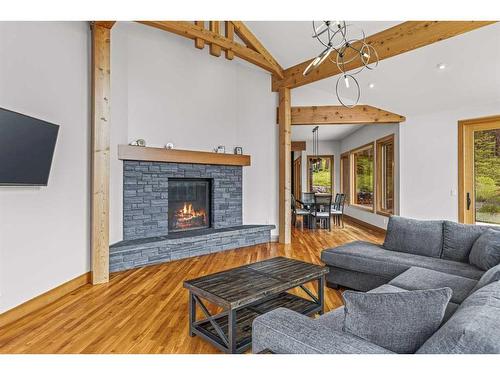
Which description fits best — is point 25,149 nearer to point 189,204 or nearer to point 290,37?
point 189,204

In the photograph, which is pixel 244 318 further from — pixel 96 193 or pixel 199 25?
pixel 199 25

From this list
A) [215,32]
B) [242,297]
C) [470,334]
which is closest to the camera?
[470,334]

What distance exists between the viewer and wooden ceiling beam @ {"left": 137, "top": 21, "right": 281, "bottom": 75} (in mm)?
3980

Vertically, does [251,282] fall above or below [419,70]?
below

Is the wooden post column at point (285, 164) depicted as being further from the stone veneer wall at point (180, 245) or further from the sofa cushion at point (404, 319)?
the sofa cushion at point (404, 319)

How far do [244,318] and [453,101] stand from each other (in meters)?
5.06

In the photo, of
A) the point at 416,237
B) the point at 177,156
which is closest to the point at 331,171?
the point at 177,156

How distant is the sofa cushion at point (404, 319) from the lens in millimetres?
1214

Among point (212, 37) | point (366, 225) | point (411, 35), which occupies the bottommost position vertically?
point (366, 225)

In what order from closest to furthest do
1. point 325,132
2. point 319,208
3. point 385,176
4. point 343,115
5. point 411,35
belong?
point 411,35, point 343,115, point 385,176, point 319,208, point 325,132

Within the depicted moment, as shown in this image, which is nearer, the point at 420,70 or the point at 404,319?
the point at 404,319

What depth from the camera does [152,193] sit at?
4656mm

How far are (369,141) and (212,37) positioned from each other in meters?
5.17

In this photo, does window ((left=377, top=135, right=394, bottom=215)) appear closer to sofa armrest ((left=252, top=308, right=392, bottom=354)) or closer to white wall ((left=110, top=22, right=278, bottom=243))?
white wall ((left=110, top=22, right=278, bottom=243))
